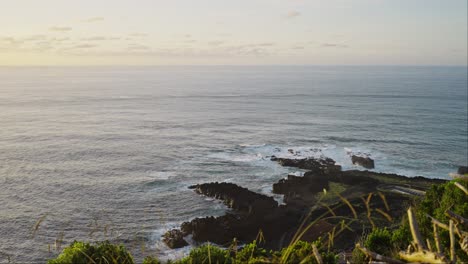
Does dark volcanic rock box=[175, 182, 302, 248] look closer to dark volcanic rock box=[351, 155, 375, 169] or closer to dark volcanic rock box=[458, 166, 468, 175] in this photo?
dark volcanic rock box=[351, 155, 375, 169]

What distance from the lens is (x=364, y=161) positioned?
6769 cm

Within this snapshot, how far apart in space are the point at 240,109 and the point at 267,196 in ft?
273

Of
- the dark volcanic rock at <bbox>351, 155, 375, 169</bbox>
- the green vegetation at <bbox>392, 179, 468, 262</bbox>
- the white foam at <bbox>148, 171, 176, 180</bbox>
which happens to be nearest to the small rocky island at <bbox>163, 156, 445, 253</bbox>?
the dark volcanic rock at <bbox>351, 155, 375, 169</bbox>

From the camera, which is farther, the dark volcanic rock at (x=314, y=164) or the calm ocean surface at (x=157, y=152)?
the dark volcanic rock at (x=314, y=164)

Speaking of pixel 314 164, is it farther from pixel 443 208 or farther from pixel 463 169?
pixel 443 208

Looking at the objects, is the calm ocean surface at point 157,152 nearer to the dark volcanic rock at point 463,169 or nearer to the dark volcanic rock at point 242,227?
the dark volcanic rock at point 463,169

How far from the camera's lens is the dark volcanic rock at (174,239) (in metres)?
39.7

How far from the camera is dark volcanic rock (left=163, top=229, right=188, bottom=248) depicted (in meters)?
39.7

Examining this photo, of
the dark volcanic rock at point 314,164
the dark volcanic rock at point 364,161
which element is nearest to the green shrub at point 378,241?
the dark volcanic rock at point 314,164

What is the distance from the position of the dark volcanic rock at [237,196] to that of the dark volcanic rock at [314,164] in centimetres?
1568

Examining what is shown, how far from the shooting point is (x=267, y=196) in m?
52.7

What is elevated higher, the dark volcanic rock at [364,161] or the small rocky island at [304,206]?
the dark volcanic rock at [364,161]

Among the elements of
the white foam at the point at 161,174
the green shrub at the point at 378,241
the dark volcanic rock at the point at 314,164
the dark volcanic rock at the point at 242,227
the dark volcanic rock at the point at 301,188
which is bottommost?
the dark volcanic rock at the point at 242,227

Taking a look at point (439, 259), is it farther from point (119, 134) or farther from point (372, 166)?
point (119, 134)
